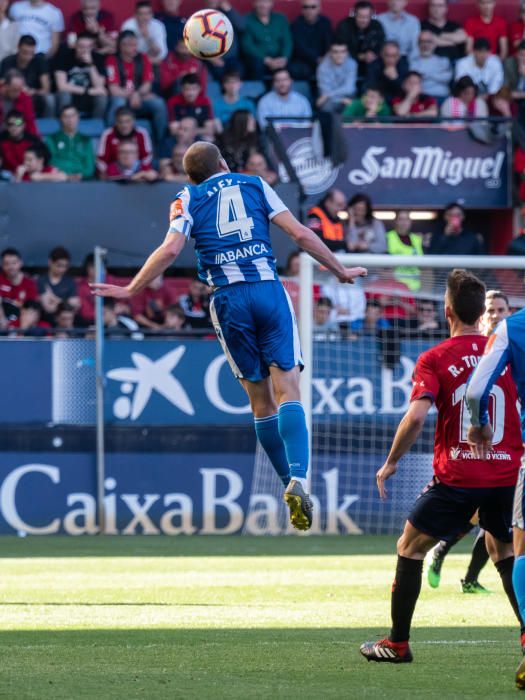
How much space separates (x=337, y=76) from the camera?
66.1 ft

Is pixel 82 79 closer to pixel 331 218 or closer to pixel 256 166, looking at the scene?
pixel 256 166

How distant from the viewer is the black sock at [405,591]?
21.9 ft

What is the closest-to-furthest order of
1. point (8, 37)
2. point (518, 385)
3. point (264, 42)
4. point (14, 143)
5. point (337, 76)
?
point (518, 385)
point (14, 143)
point (8, 37)
point (337, 76)
point (264, 42)

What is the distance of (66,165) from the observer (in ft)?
60.1

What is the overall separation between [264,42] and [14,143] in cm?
441

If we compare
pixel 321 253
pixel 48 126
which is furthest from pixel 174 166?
pixel 321 253

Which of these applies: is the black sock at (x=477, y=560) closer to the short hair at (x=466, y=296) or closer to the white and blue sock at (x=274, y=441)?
the white and blue sock at (x=274, y=441)

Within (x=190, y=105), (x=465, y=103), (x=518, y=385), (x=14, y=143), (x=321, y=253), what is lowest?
(x=518, y=385)

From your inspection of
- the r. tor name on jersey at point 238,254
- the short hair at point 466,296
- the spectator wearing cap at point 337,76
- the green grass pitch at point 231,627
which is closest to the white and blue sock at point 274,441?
the green grass pitch at point 231,627

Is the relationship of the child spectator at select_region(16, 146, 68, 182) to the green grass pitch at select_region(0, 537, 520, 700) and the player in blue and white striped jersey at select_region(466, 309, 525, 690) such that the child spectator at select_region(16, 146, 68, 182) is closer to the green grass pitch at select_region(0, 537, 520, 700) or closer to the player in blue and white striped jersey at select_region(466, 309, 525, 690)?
the green grass pitch at select_region(0, 537, 520, 700)

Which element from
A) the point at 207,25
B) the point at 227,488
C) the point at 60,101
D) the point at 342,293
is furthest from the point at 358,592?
the point at 60,101

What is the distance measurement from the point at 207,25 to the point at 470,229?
12.2 meters

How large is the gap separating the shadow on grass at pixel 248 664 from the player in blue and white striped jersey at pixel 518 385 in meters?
0.55

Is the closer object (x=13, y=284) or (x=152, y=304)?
(x=13, y=284)
